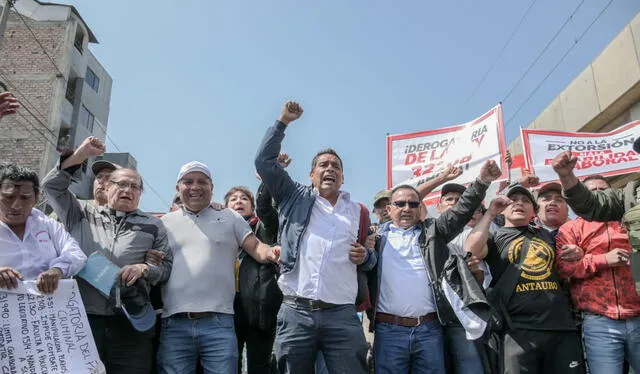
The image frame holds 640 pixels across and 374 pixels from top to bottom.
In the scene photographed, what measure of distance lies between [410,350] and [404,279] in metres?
0.52

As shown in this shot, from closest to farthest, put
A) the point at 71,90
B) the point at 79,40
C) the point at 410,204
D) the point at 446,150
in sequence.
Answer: the point at 410,204 < the point at 446,150 < the point at 71,90 < the point at 79,40

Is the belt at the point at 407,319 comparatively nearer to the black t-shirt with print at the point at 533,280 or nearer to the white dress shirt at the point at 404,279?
the white dress shirt at the point at 404,279

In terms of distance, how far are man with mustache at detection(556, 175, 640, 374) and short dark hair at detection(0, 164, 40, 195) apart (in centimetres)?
390

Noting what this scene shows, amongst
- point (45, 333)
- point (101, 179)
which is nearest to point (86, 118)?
point (101, 179)

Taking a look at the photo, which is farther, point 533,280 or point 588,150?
point 588,150

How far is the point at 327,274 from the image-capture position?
3379 mm

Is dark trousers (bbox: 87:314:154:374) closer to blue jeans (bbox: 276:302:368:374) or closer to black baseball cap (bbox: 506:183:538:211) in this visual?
blue jeans (bbox: 276:302:368:374)

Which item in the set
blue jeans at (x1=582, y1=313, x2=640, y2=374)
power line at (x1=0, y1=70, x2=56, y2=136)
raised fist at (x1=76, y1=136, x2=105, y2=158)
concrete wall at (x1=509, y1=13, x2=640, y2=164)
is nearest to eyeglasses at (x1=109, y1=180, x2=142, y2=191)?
raised fist at (x1=76, y1=136, x2=105, y2=158)

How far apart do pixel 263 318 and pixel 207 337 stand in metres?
0.50

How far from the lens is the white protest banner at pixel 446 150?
21.2ft

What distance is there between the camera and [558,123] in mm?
10750

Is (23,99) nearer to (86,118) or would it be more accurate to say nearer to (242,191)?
(86,118)

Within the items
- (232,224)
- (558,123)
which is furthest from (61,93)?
(232,224)

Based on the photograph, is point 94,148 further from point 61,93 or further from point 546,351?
point 61,93
